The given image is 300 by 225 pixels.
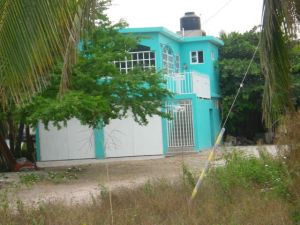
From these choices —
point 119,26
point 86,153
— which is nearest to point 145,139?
point 86,153

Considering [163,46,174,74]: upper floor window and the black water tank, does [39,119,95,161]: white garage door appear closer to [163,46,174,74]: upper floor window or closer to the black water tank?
[163,46,174,74]: upper floor window

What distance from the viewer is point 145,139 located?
26.8m

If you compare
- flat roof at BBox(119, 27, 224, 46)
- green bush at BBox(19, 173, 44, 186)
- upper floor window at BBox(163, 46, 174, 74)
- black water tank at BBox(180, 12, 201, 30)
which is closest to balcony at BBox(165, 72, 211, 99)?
upper floor window at BBox(163, 46, 174, 74)

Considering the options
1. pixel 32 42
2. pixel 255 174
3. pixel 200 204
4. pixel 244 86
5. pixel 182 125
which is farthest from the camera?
pixel 244 86

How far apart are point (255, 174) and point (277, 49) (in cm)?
324

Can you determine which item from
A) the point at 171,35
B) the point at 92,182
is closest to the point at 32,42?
the point at 92,182

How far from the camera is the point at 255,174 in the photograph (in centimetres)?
1095

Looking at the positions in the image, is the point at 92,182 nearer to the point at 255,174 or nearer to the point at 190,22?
the point at 255,174

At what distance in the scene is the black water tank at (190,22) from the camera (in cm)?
3791

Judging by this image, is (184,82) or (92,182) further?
(184,82)

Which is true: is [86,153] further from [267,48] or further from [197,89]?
[267,48]

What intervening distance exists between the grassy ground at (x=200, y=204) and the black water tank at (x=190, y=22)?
27.5m

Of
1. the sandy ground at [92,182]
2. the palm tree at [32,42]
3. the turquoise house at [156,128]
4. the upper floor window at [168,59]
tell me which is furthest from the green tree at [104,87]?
the palm tree at [32,42]

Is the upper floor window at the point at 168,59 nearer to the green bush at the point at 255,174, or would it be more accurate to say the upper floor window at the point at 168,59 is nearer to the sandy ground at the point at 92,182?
the sandy ground at the point at 92,182
